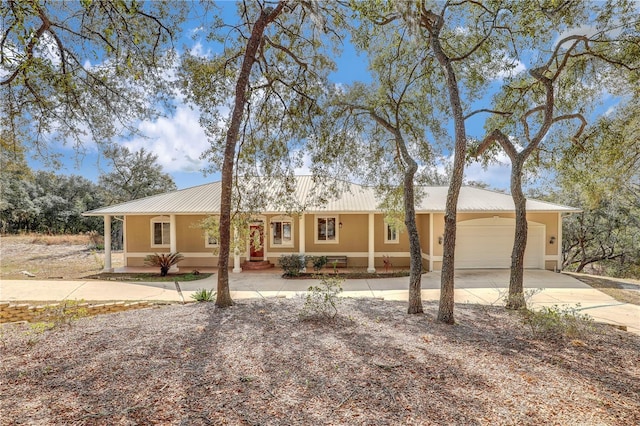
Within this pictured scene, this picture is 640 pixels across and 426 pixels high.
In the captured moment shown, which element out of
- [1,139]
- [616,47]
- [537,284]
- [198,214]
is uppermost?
[616,47]

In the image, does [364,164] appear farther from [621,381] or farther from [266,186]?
[621,381]

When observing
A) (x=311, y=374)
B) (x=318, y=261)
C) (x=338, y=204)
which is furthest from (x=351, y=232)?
(x=311, y=374)

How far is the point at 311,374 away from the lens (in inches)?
142

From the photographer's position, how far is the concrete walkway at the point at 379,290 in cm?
816

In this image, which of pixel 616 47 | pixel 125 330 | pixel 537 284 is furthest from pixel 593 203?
pixel 125 330

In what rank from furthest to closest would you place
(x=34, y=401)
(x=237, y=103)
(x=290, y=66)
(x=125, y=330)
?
(x=290, y=66)
(x=237, y=103)
(x=125, y=330)
(x=34, y=401)

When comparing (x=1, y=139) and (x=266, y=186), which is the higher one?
(x=1, y=139)

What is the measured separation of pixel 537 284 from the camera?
10.7m

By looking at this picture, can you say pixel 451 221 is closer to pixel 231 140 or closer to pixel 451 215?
pixel 451 215

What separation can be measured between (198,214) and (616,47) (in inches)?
541

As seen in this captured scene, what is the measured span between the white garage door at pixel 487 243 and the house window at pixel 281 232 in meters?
7.30

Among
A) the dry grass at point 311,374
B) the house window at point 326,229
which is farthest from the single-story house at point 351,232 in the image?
the dry grass at point 311,374

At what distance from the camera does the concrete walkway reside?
816 cm

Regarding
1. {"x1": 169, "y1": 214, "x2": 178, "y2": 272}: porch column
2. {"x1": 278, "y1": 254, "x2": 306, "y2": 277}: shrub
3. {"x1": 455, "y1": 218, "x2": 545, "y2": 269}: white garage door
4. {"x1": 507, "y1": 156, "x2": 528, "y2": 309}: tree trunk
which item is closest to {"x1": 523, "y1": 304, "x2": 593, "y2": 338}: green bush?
{"x1": 507, "y1": 156, "x2": 528, "y2": 309}: tree trunk
